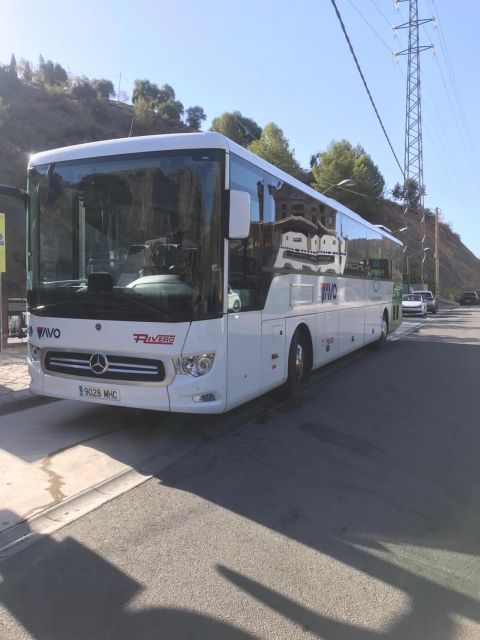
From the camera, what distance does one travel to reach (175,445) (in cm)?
548

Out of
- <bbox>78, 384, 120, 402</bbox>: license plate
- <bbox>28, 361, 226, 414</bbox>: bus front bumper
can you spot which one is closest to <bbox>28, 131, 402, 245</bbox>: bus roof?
<bbox>28, 361, 226, 414</bbox>: bus front bumper

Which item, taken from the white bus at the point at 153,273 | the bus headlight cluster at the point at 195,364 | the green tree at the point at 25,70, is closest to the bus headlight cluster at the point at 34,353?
the white bus at the point at 153,273

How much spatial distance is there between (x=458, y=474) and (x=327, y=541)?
76.7 inches

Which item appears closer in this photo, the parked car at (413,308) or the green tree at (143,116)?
the parked car at (413,308)

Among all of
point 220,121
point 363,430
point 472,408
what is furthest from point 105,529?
point 220,121

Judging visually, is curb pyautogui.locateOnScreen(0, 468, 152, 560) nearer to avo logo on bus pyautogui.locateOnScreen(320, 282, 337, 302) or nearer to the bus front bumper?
the bus front bumper

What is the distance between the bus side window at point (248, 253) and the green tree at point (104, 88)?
84.4 metres

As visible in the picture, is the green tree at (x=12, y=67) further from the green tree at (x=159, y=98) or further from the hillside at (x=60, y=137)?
the green tree at (x=159, y=98)

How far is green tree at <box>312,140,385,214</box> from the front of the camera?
60281 millimetres

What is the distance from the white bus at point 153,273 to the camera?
505 cm

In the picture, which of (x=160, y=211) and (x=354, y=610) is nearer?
(x=354, y=610)

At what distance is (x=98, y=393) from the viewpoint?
543cm

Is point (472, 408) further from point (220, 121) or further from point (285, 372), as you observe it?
point (220, 121)

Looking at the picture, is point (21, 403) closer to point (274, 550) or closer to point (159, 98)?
point (274, 550)
